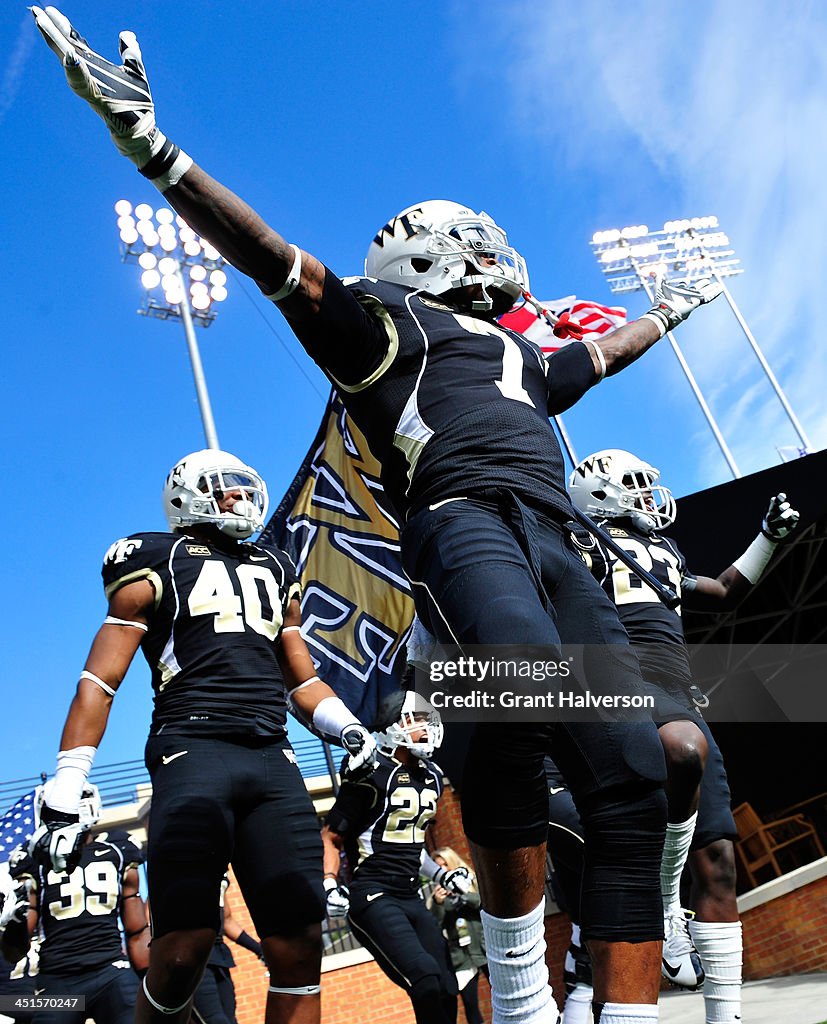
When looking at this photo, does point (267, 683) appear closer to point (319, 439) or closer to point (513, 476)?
point (513, 476)

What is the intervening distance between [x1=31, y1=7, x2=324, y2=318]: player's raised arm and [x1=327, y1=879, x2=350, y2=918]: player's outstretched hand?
166 inches

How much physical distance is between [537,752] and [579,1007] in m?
2.66

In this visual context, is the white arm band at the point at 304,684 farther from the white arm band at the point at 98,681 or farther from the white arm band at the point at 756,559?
the white arm band at the point at 756,559

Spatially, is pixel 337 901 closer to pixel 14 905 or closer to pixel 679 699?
pixel 14 905

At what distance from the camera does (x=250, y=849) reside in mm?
3322

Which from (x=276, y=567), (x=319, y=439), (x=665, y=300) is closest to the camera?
(x=665, y=300)

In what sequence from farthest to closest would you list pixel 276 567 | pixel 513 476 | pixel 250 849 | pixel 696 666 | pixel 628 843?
pixel 696 666
pixel 276 567
pixel 250 849
pixel 513 476
pixel 628 843

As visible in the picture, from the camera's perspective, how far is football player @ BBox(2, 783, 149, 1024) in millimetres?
5340

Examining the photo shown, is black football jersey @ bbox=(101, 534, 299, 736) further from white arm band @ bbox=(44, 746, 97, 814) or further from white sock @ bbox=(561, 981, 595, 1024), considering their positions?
white sock @ bbox=(561, 981, 595, 1024)

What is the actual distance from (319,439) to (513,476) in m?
6.84

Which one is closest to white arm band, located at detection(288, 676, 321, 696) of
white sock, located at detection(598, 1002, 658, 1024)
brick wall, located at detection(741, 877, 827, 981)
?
white sock, located at detection(598, 1002, 658, 1024)

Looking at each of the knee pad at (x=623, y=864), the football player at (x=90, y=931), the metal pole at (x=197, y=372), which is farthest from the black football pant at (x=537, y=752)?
the metal pole at (x=197, y=372)

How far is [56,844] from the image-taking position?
2.99 meters

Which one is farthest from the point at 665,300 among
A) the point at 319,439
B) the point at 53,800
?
the point at 319,439
